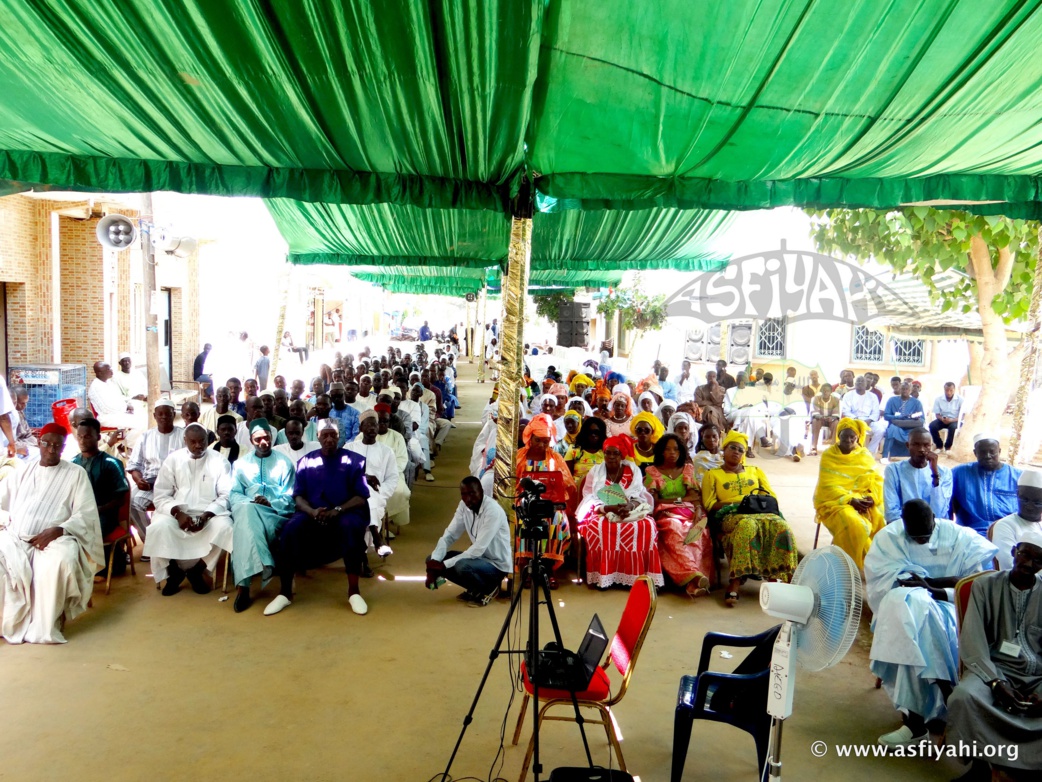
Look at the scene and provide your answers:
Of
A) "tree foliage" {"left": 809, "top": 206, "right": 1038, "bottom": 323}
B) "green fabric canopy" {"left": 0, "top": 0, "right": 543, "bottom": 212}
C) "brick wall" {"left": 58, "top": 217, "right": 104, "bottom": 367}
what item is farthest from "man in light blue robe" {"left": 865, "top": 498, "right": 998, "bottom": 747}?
"brick wall" {"left": 58, "top": 217, "right": 104, "bottom": 367}

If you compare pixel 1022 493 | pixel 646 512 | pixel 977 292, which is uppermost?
pixel 977 292

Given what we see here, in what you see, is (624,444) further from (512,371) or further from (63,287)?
(63,287)

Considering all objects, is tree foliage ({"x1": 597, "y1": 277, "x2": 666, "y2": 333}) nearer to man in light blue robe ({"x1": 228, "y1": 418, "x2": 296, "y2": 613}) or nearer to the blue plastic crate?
the blue plastic crate

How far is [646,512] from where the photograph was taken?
6488mm

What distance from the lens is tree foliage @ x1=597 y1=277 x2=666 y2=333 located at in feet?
76.8

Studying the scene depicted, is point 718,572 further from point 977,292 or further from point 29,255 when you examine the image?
point 29,255

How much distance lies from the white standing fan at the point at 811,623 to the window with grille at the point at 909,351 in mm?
17688

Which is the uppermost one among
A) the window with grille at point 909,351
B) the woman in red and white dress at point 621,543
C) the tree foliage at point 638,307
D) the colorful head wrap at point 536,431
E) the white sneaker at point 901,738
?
the tree foliage at point 638,307

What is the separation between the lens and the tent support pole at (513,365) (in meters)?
6.30

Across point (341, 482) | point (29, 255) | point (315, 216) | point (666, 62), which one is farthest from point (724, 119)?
point (29, 255)

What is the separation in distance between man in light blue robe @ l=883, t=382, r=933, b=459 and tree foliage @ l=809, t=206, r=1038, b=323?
1562 millimetres

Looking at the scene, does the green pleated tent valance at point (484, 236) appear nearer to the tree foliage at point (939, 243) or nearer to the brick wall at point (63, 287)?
the tree foliage at point (939, 243)

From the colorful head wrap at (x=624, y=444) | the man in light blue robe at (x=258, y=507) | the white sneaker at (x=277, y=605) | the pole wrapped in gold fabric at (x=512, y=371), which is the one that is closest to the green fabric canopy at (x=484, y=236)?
the colorful head wrap at (x=624, y=444)

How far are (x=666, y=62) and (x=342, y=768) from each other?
147 inches
